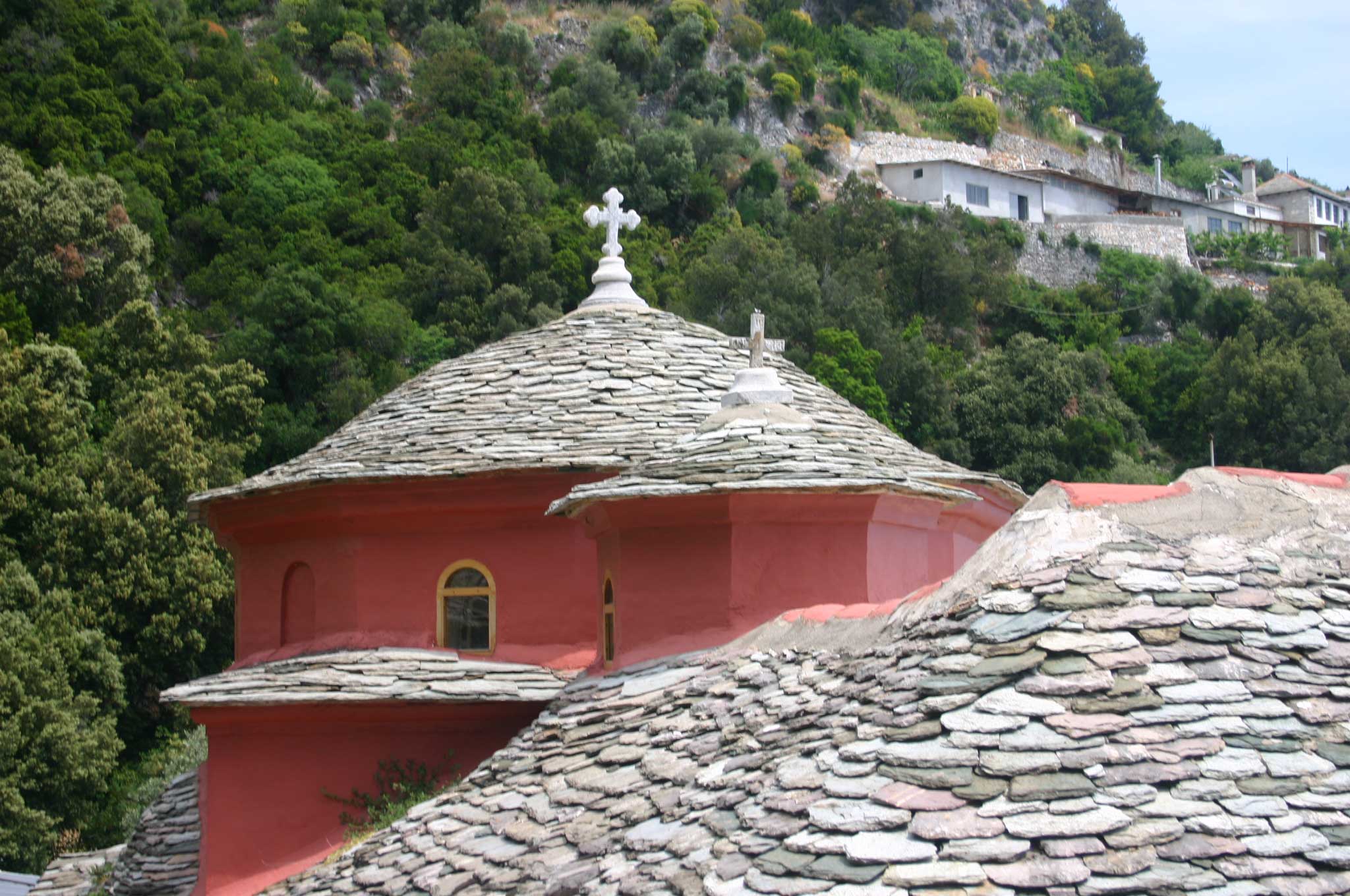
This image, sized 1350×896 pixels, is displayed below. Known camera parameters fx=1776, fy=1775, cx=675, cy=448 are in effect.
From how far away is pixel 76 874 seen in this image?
19.3 meters

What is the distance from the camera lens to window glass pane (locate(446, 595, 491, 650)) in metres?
15.4

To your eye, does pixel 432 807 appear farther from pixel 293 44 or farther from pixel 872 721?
pixel 293 44

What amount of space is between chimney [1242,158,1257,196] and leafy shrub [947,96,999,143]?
62.1ft

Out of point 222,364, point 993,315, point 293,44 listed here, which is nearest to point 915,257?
point 993,315

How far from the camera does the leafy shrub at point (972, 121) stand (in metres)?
103

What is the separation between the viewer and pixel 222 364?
147 feet

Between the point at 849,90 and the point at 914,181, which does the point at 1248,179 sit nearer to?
the point at 849,90

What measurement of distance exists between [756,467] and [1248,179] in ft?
365

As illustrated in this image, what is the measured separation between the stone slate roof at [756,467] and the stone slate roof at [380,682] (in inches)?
73.0

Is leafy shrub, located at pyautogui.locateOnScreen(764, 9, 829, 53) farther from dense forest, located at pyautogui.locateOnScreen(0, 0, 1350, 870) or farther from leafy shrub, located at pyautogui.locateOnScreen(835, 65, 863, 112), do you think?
dense forest, located at pyautogui.locateOnScreen(0, 0, 1350, 870)

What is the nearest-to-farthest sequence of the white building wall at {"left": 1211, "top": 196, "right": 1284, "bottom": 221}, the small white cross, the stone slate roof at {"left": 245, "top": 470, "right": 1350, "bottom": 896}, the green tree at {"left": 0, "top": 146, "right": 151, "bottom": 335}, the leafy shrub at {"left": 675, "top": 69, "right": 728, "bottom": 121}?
1. the stone slate roof at {"left": 245, "top": 470, "right": 1350, "bottom": 896}
2. the small white cross
3. the green tree at {"left": 0, "top": 146, "right": 151, "bottom": 335}
4. the leafy shrub at {"left": 675, "top": 69, "right": 728, "bottom": 121}
5. the white building wall at {"left": 1211, "top": 196, "right": 1284, "bottom": 221}

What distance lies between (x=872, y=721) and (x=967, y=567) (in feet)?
4.27

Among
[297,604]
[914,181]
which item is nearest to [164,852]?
[297,604]

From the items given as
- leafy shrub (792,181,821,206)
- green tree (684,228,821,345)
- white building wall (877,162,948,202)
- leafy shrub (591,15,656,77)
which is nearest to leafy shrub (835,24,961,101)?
white building wall (877,162,948,202)
